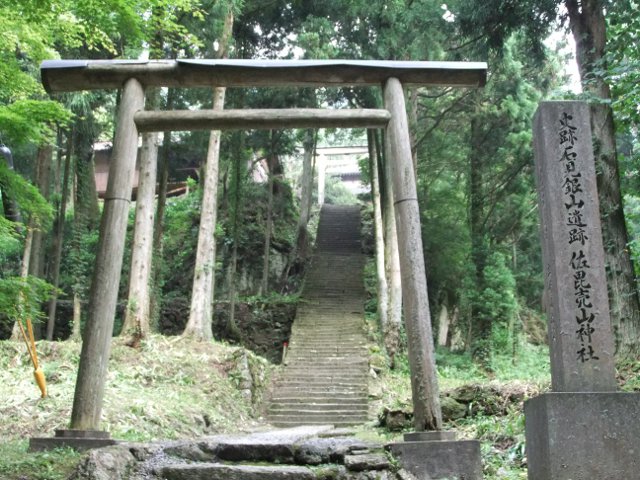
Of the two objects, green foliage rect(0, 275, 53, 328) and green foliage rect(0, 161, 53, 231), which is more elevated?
green foliage rect(0, 161, 53, 231)

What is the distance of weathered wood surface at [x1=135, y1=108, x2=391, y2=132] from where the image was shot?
6652mm

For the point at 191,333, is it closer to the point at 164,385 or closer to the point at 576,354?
the point at 164,385

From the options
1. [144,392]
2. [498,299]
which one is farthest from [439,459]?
[498,299]

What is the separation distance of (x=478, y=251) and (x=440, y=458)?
13000 mm

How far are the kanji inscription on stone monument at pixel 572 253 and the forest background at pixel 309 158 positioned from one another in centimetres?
221

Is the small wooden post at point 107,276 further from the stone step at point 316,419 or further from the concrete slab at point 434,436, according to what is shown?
the stone step at point 316,419

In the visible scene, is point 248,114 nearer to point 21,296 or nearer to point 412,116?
point 21,296

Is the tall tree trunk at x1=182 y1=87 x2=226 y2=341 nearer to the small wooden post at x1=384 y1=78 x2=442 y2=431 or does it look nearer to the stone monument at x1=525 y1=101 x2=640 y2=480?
the small wooden post at x1=384 y1=78 x2=442 y2=431

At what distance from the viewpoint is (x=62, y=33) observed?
8625 mm

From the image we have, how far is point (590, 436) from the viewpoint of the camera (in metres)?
4.88

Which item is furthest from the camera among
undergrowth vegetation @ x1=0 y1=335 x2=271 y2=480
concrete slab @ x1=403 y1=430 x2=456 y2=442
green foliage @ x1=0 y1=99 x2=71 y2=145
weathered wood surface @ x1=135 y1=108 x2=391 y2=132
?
undergrowth vegetation @ x1=0 y1=335 x2=271 y2=480

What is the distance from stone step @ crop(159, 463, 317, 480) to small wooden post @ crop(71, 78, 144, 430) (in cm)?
117

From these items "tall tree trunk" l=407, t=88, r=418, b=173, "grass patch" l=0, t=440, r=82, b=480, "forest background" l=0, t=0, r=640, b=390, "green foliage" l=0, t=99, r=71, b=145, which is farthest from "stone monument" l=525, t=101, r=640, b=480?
"tall tree trunk" l=407, t=88, r=418, b=173

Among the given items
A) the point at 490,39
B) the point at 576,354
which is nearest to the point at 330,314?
the point at 490,39
